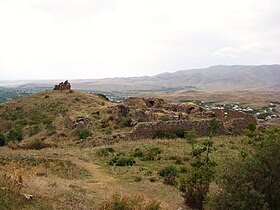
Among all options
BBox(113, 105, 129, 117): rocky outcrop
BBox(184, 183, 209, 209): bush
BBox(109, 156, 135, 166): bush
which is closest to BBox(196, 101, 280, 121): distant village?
BBox(113, 105, 129, 117): rocky outcrop

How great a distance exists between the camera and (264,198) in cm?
998

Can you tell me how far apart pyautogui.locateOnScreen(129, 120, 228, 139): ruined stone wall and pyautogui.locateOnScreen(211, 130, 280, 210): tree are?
17979 millimetres

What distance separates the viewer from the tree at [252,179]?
384 inches

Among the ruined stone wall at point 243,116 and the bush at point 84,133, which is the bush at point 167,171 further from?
the bush at point 84,133

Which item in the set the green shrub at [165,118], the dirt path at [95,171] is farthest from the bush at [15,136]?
the dirt path at [95,171]

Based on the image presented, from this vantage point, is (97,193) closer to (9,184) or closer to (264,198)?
(9,184)

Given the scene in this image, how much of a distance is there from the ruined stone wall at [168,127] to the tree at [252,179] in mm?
17979

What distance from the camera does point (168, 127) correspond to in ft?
95.1

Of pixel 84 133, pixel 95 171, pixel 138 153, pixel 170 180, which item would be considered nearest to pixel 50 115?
pixel 84 133

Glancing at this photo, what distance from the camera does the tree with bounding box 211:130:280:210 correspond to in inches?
384

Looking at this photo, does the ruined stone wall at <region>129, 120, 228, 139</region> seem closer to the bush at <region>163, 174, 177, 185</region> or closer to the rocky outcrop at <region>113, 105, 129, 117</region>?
the rocky outcrop at <region>113, 105, 129, 117</region>

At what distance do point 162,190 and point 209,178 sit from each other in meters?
2.14

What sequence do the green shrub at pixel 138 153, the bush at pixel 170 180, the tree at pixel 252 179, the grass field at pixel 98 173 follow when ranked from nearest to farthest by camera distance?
the tree at pixel 252 179 < the grass field at pixel 98 173 < the bush at pixel 170 180 < the green shrub at pixel 138 153

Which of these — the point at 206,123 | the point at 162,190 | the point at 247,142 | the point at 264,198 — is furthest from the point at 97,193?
the point at 206,123
